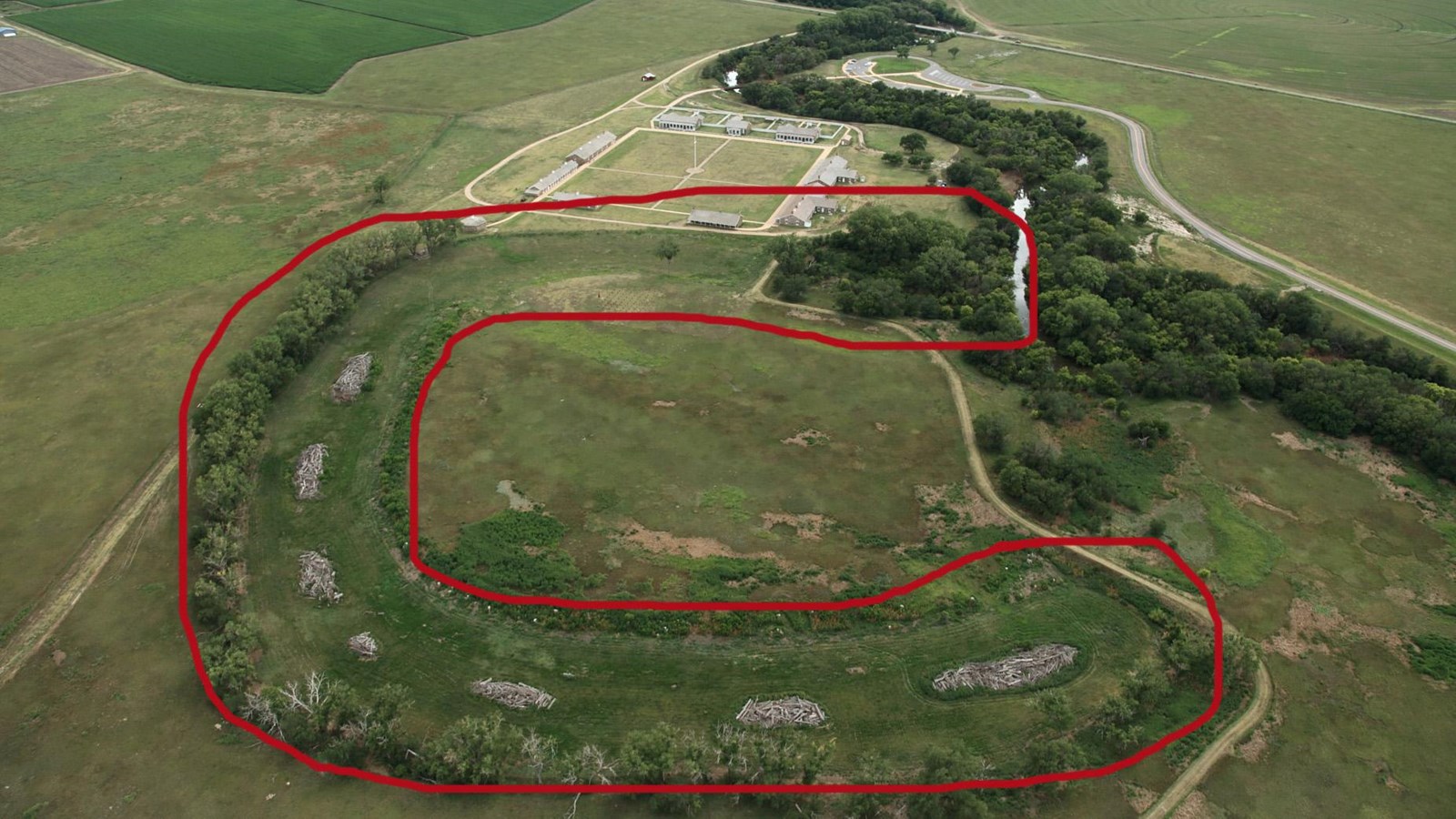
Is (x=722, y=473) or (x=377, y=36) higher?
(x=377, y=36)

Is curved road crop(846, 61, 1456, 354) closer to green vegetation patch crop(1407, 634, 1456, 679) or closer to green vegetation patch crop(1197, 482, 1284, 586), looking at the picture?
green vegetation patch crop(1197, 482, 1284, 586)

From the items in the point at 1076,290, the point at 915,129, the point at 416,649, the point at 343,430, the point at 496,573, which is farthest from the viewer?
the point at 915,129

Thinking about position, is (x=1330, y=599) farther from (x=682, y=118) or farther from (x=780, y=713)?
(x=682, y=118)

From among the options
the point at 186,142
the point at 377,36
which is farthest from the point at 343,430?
the point at 377,36

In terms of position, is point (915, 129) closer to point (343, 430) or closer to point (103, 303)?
point (343, 430)

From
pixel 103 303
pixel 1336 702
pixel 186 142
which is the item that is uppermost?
pixel 186 142

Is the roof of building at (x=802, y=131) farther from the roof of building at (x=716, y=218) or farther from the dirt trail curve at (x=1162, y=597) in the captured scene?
the dirt trail curve at (x=1162, y=597)
